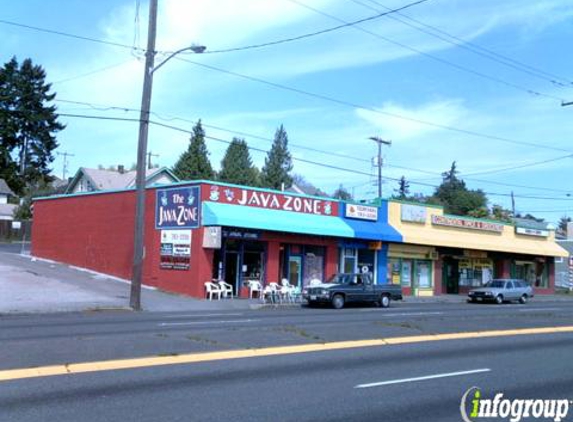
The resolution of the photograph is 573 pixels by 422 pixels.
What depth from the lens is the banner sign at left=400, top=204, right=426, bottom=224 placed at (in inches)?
1572

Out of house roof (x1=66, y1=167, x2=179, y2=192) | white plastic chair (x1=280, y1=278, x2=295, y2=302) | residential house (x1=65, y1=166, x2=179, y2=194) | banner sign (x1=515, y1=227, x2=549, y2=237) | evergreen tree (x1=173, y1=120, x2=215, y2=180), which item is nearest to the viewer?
white plastic chair (x1=280, y1=278, x2=295, y2=302)

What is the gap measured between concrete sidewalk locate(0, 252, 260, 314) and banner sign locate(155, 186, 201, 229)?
3.22 metres

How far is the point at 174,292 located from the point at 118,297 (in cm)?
435

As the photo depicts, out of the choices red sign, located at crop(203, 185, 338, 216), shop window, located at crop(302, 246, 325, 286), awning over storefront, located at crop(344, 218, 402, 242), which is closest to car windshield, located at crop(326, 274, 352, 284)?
shop window, located at crop(302, 246, 325, 286)

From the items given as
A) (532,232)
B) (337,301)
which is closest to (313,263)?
(337,301)

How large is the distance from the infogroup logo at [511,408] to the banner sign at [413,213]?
31.5 meters

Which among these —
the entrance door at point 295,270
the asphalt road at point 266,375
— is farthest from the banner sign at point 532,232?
the asphalt road at point 266,375

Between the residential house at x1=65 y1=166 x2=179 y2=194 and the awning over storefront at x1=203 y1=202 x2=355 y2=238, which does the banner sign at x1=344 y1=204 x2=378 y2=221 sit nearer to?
the awning over storefront at x1=203 y1=202 x2=355 y2=238

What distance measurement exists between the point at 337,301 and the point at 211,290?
18.1 ft

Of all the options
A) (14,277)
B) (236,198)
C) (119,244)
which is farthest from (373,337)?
(119,244)

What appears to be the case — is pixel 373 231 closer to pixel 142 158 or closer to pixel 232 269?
pixel 232 269

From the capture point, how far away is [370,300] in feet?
95.0

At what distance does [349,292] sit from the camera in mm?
27891

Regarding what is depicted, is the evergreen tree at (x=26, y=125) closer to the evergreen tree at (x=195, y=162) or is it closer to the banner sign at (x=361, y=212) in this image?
the evergreen tree at (x=195, y=162)
